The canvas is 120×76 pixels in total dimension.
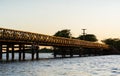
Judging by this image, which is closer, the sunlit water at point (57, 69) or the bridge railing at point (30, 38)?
the sunlit water at point (57, 69)

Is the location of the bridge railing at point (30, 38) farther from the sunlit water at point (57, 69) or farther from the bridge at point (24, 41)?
the sunlit water at point (57, 69)

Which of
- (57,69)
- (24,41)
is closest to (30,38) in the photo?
(24,41)

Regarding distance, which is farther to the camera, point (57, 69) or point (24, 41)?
point (24, 41)

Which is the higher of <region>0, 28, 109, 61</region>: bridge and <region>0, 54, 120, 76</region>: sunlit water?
<region>0, 28, 109, 61</region>: bridge

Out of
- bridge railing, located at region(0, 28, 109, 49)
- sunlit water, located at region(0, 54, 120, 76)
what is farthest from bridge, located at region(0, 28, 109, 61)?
sunlit water, located at region(0, 54, 120, 76)

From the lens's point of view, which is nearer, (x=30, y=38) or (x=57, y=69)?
(x=57, y=69)

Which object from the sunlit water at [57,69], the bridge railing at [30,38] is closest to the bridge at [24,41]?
the bridge railing at [30,38]

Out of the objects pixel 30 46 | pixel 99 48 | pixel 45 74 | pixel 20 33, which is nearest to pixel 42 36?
pixel 30 46

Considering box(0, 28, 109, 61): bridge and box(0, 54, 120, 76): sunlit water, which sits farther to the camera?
box(0, 28, 109, 61): bridge

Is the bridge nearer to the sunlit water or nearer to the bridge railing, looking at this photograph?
the bridge railing

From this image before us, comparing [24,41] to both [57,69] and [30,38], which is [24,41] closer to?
[30,38]

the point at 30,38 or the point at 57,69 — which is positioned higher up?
the point at 30,38

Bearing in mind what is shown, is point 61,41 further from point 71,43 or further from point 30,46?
point 30,46

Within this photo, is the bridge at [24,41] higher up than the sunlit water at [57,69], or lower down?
higher up
